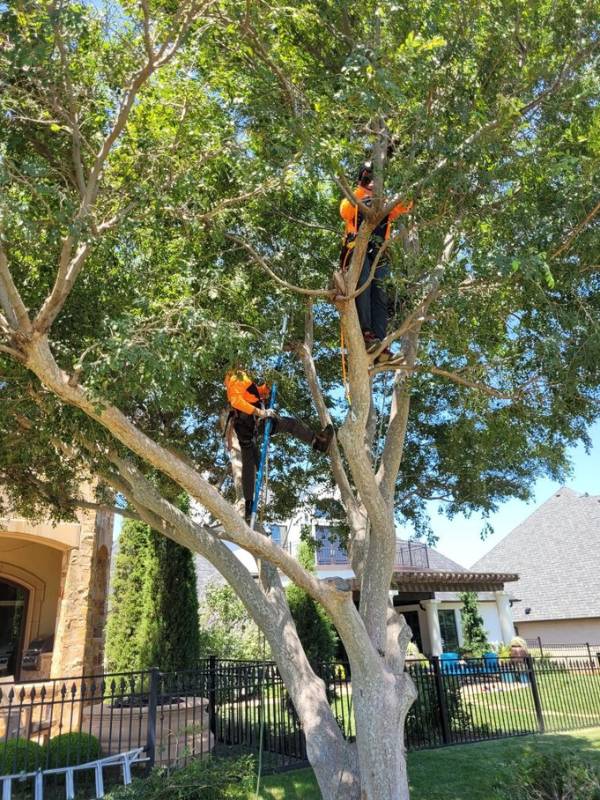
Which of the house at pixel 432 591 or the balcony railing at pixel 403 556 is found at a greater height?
the balcony railing at pixel 403 556

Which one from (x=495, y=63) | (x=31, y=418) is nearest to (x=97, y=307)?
(x=31, y=418)

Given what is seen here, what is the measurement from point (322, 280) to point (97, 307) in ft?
8.95

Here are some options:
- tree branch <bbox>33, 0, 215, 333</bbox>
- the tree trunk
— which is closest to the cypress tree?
the tree trunk

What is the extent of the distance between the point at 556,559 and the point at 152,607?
2002 cm

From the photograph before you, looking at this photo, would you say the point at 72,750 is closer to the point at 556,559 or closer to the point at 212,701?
the point at 212,701

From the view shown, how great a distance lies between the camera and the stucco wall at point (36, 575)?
14.6 meters

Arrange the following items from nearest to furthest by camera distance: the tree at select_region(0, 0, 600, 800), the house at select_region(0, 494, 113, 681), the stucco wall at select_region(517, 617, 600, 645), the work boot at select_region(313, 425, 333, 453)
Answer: the tree at select_region(0, 0, 600, 800) < the work boot at select_region(313, 425, 333, 453) < the house at select_region(0, 494, 113, 681) < the stucco wall at select_region(517, 617, 600, 645)

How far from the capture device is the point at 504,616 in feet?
75.2

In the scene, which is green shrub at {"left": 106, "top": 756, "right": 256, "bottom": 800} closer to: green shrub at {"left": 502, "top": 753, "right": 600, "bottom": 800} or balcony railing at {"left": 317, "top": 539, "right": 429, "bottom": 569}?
green shrub at {"left": 502, "top": 753, "right": 600, "bottom": 800}

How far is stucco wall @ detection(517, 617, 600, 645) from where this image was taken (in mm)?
23375

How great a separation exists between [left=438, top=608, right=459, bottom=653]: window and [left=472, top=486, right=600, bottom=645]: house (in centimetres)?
344

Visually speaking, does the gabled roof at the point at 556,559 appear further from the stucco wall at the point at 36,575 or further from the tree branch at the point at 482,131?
the tree branch at the point at 482,131

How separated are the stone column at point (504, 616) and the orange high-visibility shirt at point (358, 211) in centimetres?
1985

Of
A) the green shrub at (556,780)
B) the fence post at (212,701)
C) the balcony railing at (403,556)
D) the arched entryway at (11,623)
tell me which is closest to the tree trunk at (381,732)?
the green shrub at (556,780)
